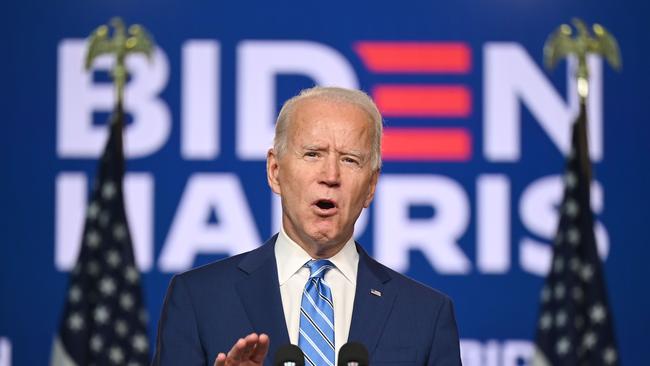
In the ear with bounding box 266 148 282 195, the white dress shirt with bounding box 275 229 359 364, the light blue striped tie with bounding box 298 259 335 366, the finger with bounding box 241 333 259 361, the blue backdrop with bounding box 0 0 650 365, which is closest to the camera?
the finger with bounding box 241 333 259 361

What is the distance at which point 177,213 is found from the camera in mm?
6141

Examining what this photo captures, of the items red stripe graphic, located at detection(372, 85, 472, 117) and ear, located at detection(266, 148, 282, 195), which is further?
red stripe graphic, located at detection(372, 85, 472, 117)

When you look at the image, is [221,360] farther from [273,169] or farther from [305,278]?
[273,169]

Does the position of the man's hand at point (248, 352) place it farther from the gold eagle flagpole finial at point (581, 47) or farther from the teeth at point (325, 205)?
the gold eagle flagpole finial at point (581, 47)

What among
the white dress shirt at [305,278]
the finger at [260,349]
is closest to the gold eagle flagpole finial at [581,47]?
the white dress shirt at [305,278]

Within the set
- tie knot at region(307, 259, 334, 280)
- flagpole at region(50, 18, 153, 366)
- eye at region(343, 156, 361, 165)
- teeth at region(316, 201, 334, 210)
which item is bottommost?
flagpole at region(50, 18, 153, 366)

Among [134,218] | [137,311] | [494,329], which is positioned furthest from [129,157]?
[494,329]

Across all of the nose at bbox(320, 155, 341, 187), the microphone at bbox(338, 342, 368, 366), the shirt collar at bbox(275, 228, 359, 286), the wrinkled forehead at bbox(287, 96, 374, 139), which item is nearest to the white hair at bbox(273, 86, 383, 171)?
the wrinkled forehead at bbox(287, 96, 374, 139)

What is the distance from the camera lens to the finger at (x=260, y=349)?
2.10 m

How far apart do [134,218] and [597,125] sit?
246 cm

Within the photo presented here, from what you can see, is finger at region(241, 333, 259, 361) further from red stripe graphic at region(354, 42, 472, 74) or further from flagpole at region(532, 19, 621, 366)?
red stripe graphic at region(354, 42, 472, 74)

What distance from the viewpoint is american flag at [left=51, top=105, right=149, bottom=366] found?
212 inches

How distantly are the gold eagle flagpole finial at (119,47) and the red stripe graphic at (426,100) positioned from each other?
4.02 ft

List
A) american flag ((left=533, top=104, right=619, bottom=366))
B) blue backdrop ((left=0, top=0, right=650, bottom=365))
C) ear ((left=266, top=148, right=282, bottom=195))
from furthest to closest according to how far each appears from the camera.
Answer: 1. blue backdrop ((left=0, top=0, right=650, bottom=365))
2. american flag ((left=533, top=104, right=619, bottom=366))
3. ear ((left=266, top=148, right=282, bottom=195))
